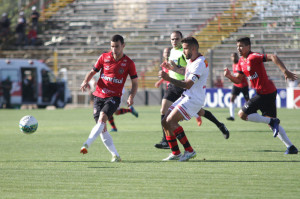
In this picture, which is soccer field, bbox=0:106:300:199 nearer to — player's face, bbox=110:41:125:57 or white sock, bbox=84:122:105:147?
white sock, bbox=84:122:105:147

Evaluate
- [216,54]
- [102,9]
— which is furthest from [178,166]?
[102,9]

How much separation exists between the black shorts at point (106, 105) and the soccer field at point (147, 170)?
83 cm

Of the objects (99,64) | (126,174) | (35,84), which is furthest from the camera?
(35,84)

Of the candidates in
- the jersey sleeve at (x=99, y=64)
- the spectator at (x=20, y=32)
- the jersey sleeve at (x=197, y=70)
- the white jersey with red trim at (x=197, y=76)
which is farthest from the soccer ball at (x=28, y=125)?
the spectator at (x=20, y=32)

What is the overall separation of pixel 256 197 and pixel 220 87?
24.8 meters

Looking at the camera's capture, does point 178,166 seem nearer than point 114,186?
No

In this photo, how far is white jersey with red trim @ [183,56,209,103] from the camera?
8812 mm

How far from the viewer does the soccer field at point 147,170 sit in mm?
6598

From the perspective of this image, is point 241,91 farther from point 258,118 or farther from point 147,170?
point 147,170

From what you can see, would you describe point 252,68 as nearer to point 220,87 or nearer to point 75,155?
point 75,155

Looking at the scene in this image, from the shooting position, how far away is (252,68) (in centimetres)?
1024

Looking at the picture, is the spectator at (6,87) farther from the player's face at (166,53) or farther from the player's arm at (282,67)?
the player's arm at (282,67)

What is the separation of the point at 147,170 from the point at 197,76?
5.50 ft

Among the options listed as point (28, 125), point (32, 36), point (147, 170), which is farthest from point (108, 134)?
point (32, 36)
